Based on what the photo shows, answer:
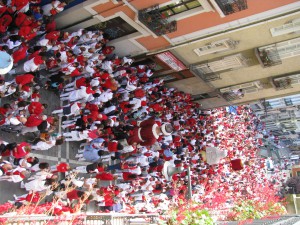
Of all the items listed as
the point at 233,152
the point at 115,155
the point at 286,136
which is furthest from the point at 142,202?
the point at 286,136

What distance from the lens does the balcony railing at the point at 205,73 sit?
49.6 feet

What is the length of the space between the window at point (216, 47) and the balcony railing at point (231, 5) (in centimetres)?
226

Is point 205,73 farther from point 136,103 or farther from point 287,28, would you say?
point 287,28

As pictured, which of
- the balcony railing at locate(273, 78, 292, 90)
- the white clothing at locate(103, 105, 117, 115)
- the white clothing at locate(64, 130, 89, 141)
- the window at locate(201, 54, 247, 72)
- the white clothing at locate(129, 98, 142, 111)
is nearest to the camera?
the white clothing at locate(64, 130, 89, 141)

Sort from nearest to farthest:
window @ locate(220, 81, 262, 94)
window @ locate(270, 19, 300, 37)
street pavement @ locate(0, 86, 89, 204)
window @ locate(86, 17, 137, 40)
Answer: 1. street pavement @ locate(0, 86, 89, 204)
2. window @ locate(270, 19, 300, 37)
3. window @ locate(86, 17, 137, 40)
4. window @ locate(220, 81, 262, 94)

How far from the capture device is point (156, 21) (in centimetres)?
1148

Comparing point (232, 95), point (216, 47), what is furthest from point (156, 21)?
point (232, 95)

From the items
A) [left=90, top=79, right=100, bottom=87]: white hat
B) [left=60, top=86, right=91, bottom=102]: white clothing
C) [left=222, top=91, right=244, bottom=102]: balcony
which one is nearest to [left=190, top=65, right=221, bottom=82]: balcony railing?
[left=222, top=91, right=244, bottom=102]: balcony

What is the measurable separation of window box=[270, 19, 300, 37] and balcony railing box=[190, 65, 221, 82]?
11.9ft

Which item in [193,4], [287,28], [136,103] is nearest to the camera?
[193,4]

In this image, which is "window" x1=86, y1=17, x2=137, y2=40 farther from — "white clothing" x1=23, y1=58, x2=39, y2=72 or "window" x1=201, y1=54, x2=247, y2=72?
"window" x1=201, y1=54, x2=247, y2=72

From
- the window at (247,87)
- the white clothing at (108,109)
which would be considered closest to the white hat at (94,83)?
the white clothing at (108,109)

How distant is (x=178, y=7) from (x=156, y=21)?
0.85 metres

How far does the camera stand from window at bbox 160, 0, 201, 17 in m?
11.3
